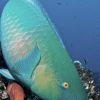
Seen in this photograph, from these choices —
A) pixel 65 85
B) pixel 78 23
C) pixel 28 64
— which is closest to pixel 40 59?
pixel 28 64

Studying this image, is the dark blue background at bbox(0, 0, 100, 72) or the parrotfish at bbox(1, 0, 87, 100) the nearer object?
the parrotfish at bbox(1, 0, 87, 100)

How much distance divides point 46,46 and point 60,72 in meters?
0.13

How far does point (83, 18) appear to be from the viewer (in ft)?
18.7

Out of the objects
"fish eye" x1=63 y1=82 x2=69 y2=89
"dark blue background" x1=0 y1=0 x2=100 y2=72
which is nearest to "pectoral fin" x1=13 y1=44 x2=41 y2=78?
"fish eye" x1=63 y1=82 x2=69 y2=89

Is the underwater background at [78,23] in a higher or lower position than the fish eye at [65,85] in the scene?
lower

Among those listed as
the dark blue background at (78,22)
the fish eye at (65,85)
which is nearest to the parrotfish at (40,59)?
the fish eye at (65,85)

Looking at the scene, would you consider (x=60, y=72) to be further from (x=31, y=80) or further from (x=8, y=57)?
(x=8, y=57)

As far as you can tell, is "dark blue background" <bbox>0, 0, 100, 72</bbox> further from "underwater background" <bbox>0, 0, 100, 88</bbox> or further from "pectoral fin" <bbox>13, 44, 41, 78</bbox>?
"pectoral fin" <bbox>13, 44, 41, 78</bbox>

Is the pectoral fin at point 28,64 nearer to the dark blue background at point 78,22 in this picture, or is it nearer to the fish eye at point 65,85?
the fish eye at point 65,85

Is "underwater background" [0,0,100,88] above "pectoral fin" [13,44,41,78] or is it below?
below

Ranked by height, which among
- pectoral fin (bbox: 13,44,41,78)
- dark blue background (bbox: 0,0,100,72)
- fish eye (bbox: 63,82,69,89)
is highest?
pectoral fin (bbox: 13,44,41,78)

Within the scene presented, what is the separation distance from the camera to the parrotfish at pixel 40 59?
126 centimetres

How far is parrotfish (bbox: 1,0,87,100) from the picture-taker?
1257 mm

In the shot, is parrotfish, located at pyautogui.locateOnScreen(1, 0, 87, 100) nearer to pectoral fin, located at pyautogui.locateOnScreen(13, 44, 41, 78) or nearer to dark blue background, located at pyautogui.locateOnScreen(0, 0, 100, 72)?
pectoral fin, located at pyautogui.locateOnScreen(13, 44, 41, 78)
